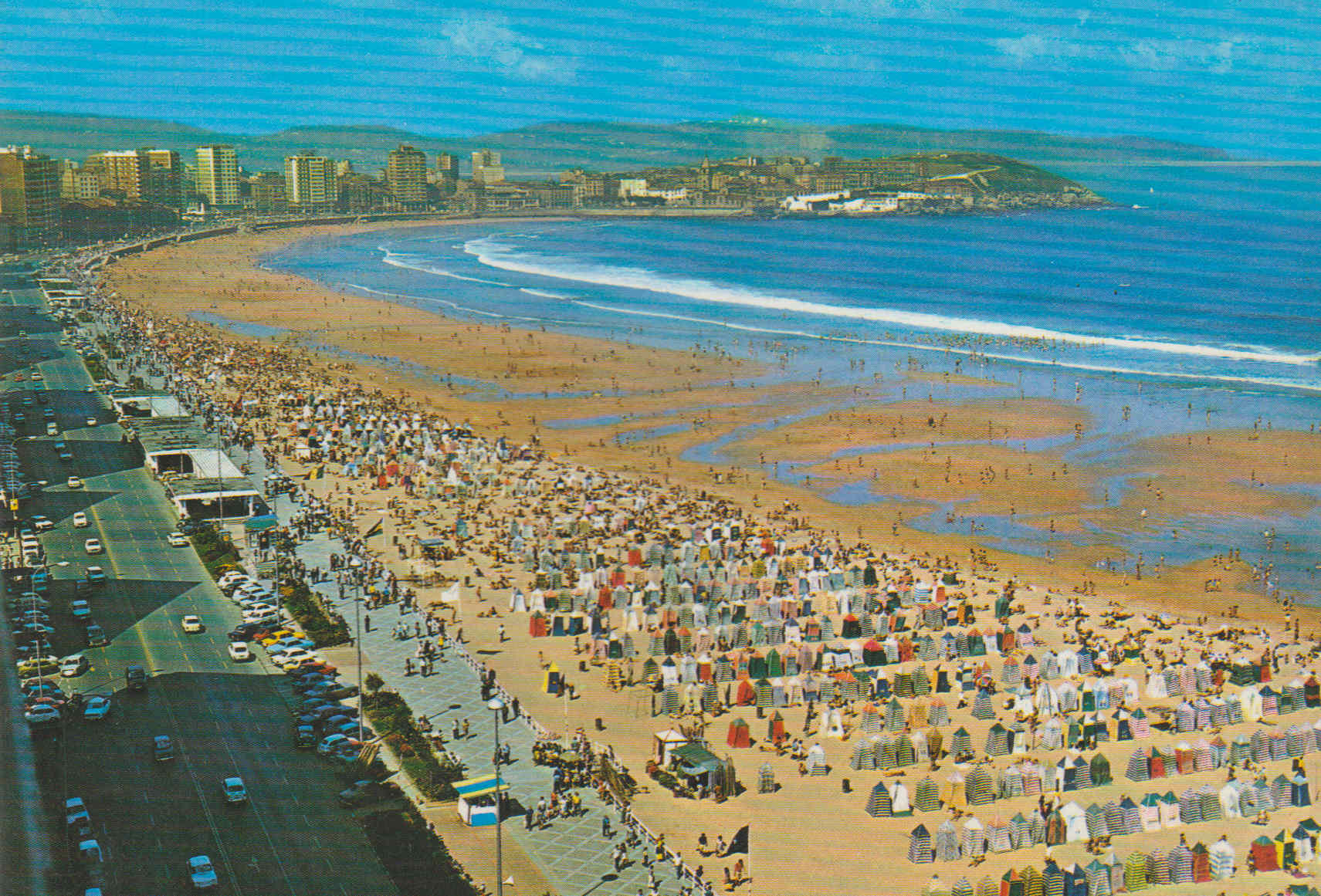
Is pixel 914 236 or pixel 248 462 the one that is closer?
pixel 248 462

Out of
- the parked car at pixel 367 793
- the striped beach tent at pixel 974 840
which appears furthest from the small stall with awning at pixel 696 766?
the parked car at pixel 367 793

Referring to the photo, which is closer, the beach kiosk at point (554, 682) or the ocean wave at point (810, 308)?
the beach kiosk at point (554, 682)

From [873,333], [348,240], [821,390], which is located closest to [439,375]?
[821,390]

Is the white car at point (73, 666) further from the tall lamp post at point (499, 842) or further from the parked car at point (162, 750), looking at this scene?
the tall lamp post at point (499, 842)

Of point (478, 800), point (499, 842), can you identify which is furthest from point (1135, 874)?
point (478, 800)

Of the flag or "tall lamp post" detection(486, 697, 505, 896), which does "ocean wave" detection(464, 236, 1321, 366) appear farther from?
"tall lamp post" detection(486, 697, 505, 896)

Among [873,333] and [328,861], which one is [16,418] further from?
[873,333]
